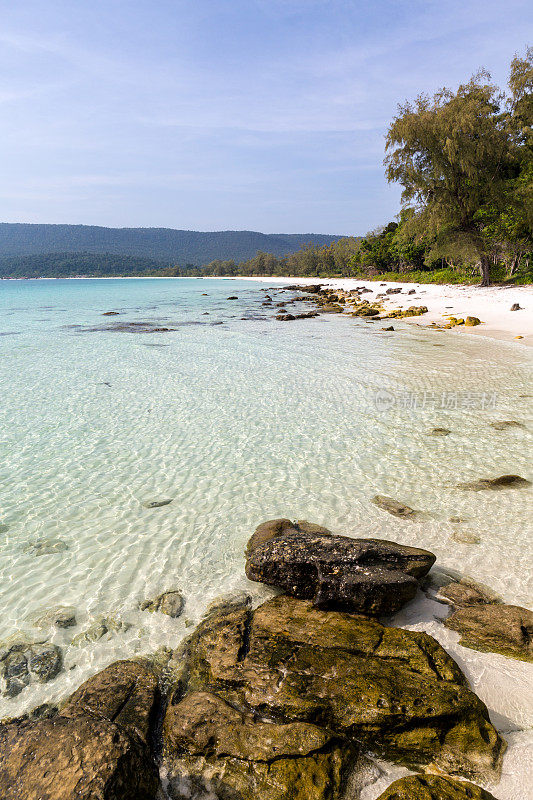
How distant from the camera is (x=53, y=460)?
9703 mm

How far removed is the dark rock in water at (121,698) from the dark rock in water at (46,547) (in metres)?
2.81

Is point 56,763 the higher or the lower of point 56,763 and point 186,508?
the higher

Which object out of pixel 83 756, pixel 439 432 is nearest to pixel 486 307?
pixel 439 432

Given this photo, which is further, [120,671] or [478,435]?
[478,435]

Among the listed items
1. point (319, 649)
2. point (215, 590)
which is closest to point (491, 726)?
point (319, 649)

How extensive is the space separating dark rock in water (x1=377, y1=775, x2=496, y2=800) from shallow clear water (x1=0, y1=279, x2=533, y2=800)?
44 centimetres

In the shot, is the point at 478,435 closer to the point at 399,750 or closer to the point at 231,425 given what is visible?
the point at 231,425

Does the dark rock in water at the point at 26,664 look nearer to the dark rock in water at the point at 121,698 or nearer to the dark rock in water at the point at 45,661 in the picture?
the dark rock in water at the point at 45,661

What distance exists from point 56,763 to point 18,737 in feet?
1.80

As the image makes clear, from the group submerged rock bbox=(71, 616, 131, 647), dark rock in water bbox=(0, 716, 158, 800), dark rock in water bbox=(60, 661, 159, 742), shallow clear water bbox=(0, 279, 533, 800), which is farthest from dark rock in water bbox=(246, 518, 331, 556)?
dark rock in water bbox=(0, 716, 158, 800)

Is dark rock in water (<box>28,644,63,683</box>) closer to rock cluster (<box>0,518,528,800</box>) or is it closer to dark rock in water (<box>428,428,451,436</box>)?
rock cluster (<box>0,518,528,800</box>)

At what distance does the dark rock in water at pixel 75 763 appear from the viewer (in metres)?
2.94

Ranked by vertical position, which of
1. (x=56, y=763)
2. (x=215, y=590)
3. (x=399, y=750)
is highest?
(x=56, y=763)

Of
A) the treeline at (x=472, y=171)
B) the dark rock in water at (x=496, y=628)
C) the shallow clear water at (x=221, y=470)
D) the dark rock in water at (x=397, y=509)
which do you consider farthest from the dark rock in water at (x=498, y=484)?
the treeline at (x=472, y=171)
